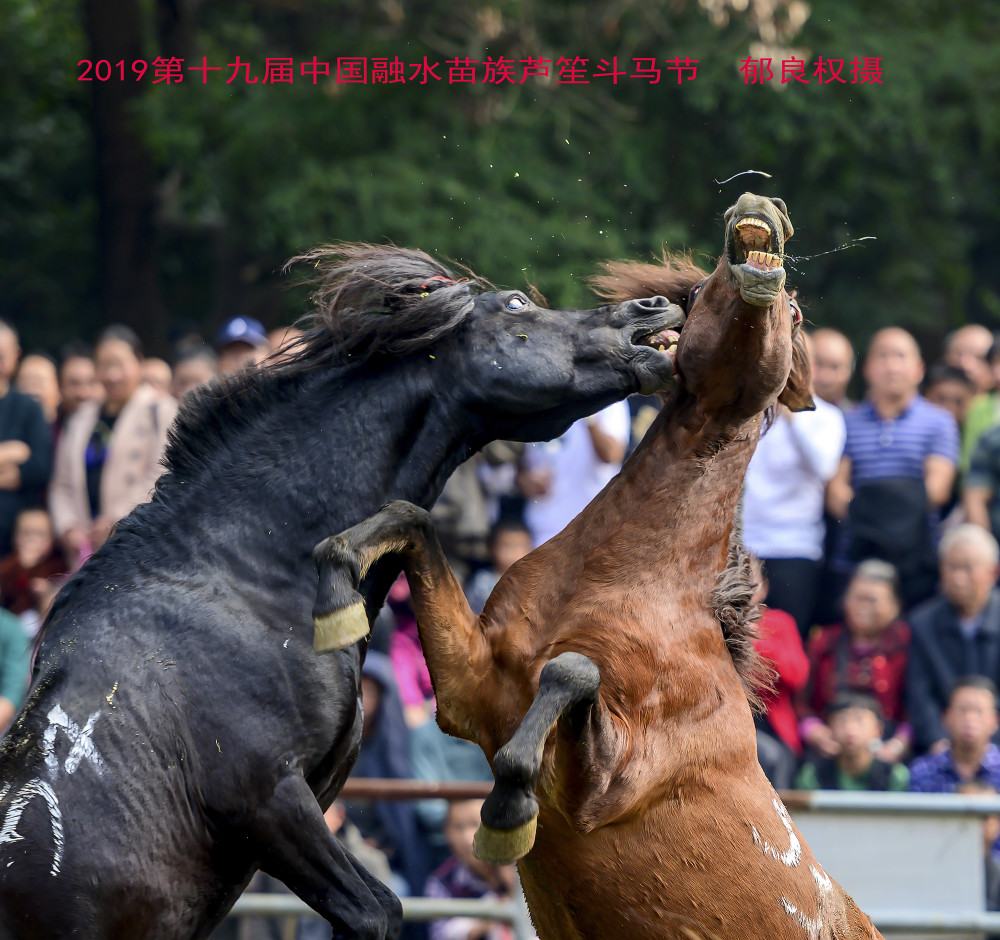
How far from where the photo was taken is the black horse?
3031 millimetres

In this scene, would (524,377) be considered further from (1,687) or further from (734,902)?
(1,687)

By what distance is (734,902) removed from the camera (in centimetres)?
341

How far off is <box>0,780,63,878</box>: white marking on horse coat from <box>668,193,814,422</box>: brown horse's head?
183 centimetres

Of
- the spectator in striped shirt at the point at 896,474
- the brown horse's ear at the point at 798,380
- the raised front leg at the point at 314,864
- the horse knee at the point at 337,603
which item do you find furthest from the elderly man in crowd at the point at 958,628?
the horse knee at the point at 337,603

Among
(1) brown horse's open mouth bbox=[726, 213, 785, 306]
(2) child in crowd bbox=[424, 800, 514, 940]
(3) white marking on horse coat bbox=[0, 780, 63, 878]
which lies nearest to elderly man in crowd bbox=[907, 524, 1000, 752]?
(2) child in crowd bbox=[424, 800, 514, 940]

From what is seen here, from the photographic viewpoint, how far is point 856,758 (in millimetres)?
5938

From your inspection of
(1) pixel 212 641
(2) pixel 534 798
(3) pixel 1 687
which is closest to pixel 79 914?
(1) pixel 212 641

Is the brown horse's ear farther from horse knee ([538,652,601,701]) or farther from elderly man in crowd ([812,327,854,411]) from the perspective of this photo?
elderly man in crowd ([812,327,854,411])

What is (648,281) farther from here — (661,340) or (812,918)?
(812,918)

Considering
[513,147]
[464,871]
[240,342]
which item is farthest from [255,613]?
[513,147]

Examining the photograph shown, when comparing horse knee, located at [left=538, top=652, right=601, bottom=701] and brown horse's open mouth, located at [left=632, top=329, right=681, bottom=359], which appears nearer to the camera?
horse knee, located at [left=538, top=652, right=601, bottom=701]

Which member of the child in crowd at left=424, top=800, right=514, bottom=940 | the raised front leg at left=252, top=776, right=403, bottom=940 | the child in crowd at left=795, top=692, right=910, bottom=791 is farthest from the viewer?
the child in crowd at left=795, top=692, right=910, bottom=791

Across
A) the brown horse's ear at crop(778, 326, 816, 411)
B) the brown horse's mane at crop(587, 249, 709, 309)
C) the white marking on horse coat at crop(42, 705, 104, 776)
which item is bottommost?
the white marking on horse coat at crop(42, 705, 104, 776)

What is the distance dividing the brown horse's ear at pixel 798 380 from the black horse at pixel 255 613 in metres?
0.45
